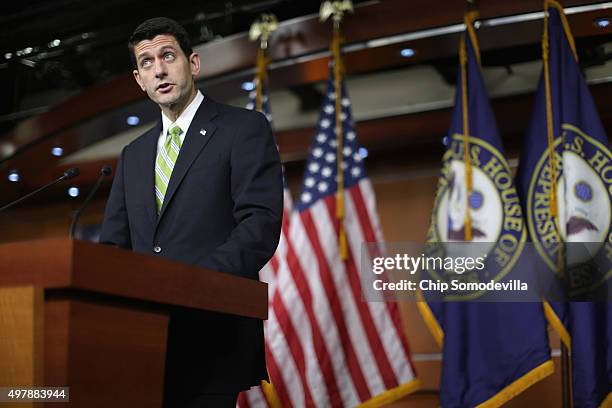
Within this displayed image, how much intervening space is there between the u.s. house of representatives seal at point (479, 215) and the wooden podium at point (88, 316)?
7.48 feet

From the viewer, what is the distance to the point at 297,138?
5152mm

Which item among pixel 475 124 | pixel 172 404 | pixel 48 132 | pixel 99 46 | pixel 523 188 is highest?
pixel 99 46

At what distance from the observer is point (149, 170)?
1831 mm

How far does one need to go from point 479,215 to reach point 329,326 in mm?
848

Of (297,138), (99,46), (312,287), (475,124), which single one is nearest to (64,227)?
(99,46)

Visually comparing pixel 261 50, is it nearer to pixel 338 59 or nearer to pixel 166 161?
pixel 338 59

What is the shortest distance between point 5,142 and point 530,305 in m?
3.97

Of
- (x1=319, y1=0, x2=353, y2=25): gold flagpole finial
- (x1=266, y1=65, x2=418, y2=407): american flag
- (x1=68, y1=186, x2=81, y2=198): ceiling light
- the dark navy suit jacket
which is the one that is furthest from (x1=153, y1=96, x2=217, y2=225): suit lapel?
(x1=68, y1=186, x2=81, y2=198): ceiling light

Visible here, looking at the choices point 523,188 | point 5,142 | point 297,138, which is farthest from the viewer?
point 5,142

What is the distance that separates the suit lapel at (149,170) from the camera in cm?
177

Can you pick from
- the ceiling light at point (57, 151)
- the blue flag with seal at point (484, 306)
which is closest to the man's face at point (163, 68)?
the blue flag with seal at point (484, 306)

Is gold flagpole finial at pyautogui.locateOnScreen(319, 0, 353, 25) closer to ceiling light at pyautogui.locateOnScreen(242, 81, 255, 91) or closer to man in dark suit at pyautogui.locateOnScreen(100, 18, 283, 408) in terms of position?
ceiling light at pyautogui.locateOnScreen(242, 81, 255, 91)

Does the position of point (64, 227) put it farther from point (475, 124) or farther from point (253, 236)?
point (253, 236)

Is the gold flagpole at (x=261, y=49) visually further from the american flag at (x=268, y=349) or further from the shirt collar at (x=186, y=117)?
the shirt collar at (x=186, y=117)
